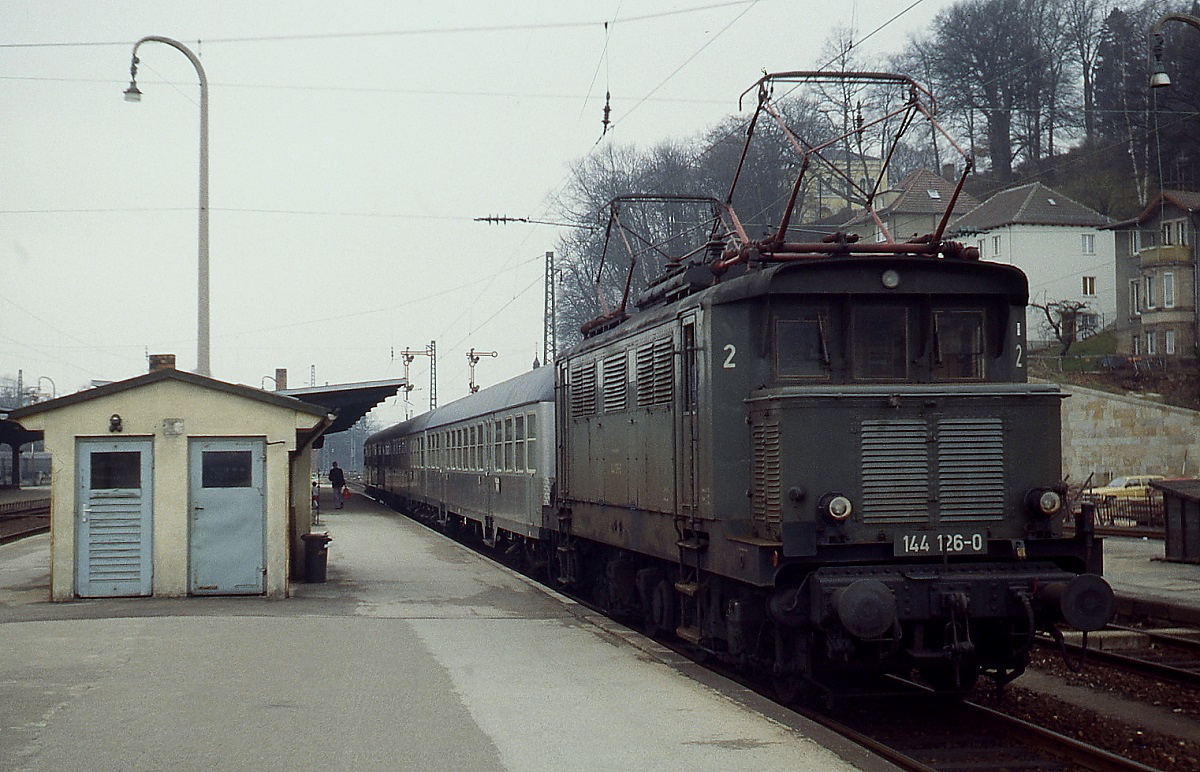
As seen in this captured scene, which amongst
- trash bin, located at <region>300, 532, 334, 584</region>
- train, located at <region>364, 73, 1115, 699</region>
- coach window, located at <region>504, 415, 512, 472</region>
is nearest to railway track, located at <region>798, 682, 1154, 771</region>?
train, located at <region>364, 73, 1115, 699</region>

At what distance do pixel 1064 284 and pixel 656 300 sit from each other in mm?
59241

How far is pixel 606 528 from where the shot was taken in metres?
13.9

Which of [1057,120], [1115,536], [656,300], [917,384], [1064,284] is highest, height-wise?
[1057,120]

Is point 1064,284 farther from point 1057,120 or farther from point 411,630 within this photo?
point 411,630

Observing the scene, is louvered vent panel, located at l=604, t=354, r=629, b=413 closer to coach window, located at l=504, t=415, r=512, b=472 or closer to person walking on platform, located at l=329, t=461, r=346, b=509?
coach window, located at l=504, t=415, r=512, b=472

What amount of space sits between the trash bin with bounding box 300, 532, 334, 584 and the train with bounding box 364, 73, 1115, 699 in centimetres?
768

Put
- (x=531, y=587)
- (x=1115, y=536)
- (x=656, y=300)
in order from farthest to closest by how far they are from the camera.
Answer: (x=1115, y=536) → (x=531, y=587) → (x=656, y=300)

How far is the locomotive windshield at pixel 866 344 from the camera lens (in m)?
9.80

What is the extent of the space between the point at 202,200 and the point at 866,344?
41.5 ft

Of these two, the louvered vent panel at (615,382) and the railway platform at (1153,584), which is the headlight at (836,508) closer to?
the louvered vent panel at (615,382)

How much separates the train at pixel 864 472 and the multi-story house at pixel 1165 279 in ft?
166

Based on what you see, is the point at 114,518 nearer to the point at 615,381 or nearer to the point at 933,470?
the point at 615,381

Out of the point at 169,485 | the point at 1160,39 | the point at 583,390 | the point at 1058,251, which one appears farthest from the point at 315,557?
the point at 1058,251

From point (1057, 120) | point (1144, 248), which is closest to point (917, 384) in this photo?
point (1144, 248)
